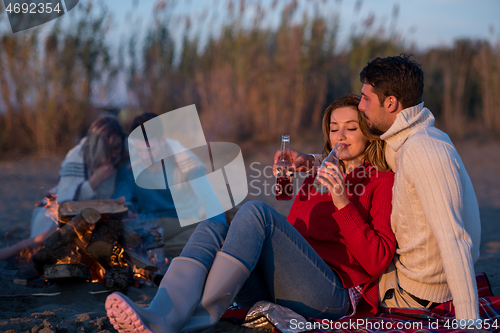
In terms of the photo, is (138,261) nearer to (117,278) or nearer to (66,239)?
(117,278)

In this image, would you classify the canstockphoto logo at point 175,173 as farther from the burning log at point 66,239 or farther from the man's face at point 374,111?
the man's face at point 374,111

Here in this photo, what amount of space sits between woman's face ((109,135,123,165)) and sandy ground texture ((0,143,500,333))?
2.09ft

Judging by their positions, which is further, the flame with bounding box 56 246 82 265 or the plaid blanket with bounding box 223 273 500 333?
the flame with bounding box 56 246 82 265

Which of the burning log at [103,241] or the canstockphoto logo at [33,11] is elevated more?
the canstockphoto logo at [33,11]

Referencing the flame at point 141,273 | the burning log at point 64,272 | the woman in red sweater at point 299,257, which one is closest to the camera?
the woman in red sweater at point 299,257

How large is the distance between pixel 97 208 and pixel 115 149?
1.03 m

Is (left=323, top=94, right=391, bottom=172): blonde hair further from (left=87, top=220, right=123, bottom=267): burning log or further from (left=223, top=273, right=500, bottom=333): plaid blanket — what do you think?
(left=87, top=220, right=123, bottom=267): burning log

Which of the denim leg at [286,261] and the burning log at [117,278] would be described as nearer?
the denim leg at [286,261]

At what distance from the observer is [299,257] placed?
2.20 metres

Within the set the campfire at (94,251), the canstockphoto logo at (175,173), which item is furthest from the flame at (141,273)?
the canstockphoto logo at (175,173)

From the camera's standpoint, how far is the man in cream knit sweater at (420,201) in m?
1.89

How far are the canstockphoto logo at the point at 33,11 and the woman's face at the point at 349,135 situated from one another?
5.43 metres

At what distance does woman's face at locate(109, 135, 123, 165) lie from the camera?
13.7ft

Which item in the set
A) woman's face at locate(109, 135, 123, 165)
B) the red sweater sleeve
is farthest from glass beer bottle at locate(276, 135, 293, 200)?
woman's face at locate(109, 135, 123, 165)
